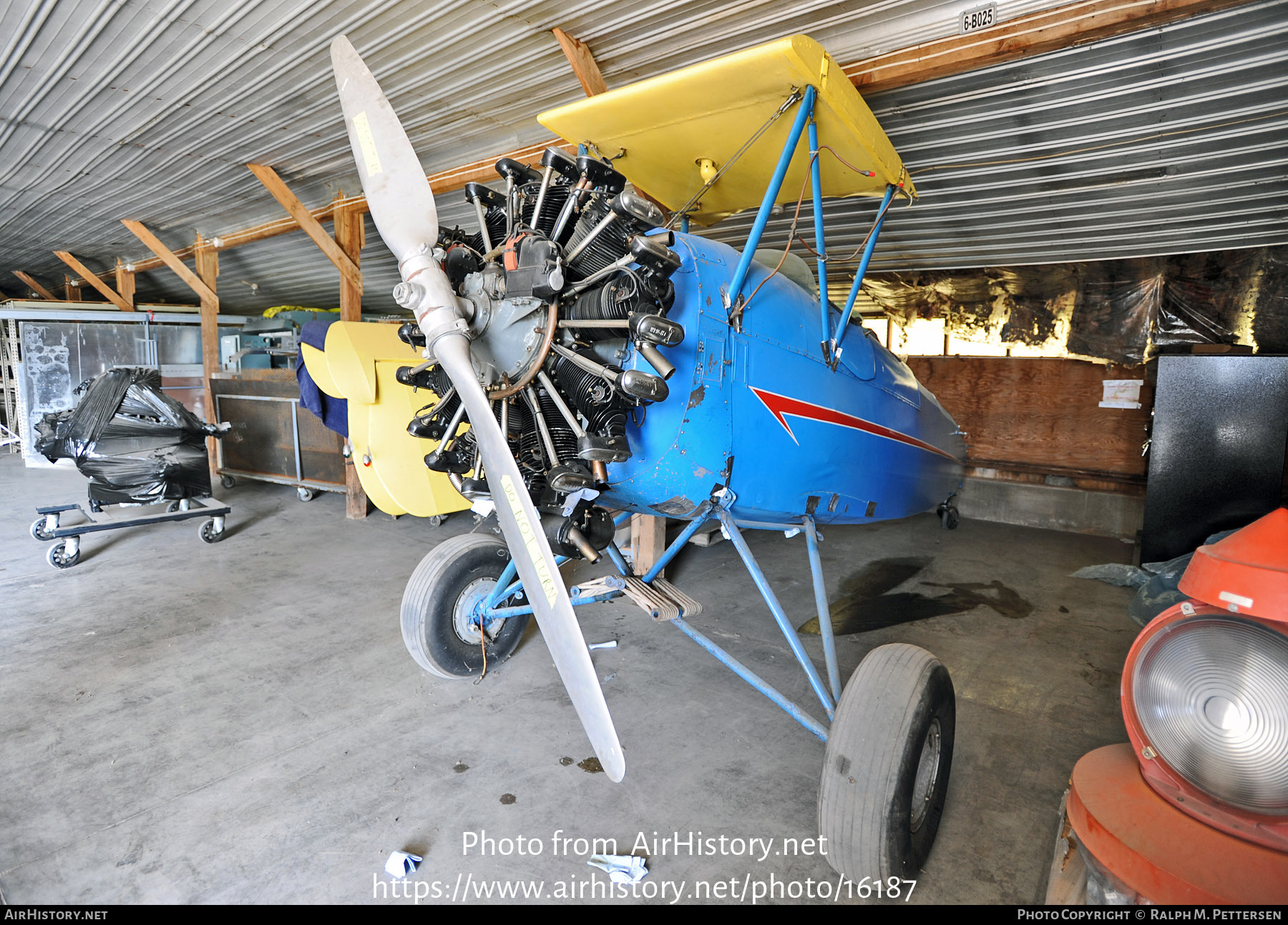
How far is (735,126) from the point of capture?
2.77m

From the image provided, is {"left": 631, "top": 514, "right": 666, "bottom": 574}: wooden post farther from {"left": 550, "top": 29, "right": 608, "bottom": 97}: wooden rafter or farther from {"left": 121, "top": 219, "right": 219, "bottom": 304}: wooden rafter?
{"left": 121, "top": 219, "right": 219, "bottom": 304}: wooden rafter

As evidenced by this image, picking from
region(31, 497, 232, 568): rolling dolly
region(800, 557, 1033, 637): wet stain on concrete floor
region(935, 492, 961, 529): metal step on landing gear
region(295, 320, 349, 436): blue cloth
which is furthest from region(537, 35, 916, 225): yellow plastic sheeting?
region(31, 497, 232, 568): rolling dolly

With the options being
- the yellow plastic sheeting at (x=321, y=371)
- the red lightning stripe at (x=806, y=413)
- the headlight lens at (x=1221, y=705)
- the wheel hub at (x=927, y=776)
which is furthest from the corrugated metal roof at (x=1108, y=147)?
the yellow plastic sheeting at (x=321, y=371)

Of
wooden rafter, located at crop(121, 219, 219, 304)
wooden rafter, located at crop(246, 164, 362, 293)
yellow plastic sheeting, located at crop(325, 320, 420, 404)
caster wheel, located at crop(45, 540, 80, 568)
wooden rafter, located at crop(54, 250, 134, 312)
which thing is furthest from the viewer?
wooden rafter, located at crop(54, 250, 134, 312)

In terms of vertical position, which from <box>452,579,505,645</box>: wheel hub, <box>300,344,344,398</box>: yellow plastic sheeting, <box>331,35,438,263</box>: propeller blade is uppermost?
<box>331,35,438,263</box>: propeller blade

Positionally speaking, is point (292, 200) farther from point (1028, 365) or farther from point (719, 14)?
point (1028, 365)

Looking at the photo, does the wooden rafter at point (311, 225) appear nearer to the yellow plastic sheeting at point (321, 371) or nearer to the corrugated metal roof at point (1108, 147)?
the yellow plastic sheeting at point (321, 371)

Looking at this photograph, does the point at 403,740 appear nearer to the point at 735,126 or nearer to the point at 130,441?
the point at 735,126

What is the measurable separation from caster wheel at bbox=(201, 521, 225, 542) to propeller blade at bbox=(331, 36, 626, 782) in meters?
4.75

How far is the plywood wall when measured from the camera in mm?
6691

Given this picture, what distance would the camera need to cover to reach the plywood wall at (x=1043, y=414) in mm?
6691

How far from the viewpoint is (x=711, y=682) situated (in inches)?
131

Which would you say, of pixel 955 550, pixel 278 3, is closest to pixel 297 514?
pixel 278 3

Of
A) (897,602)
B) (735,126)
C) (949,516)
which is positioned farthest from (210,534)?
(949,516)
